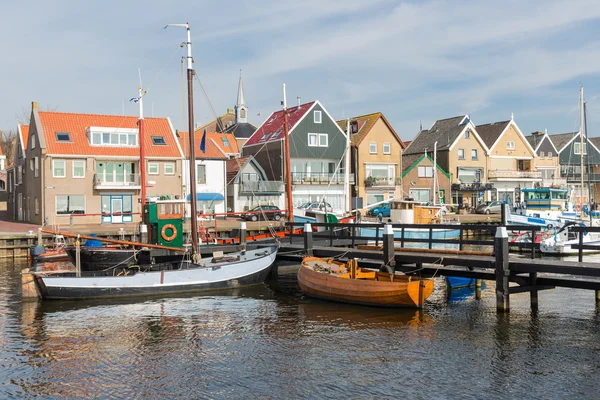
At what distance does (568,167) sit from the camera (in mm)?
85750

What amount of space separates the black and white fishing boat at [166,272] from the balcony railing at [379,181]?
3992cm

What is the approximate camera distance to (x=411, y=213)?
4569 centimetres

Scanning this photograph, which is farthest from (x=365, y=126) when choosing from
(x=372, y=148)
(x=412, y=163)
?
(x=412, y=163)

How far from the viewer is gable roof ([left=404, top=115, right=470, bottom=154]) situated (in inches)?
2978

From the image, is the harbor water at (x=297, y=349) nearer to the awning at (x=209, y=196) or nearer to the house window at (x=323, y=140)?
the awning at (x=209, y=196)

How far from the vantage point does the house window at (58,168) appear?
50438 mm

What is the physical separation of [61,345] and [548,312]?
1503 cm

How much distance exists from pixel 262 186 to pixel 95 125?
55.4ft

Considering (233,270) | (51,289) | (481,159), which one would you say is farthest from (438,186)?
(51,289)

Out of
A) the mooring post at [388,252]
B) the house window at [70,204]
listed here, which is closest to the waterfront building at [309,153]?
the house window at [70,204]

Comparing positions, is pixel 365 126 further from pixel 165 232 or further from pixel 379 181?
pixel 165 232

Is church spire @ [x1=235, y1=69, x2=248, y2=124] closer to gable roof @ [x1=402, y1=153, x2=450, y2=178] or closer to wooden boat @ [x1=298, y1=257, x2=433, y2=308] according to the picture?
gable roof @ [x1=402, y1=153, x2=450, y2=178]

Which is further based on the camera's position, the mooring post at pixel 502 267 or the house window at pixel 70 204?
the house window at pixel 70 204

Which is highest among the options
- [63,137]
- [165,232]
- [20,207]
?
[63,137]
